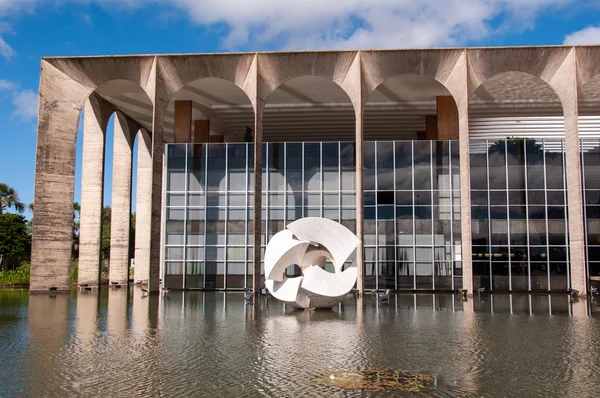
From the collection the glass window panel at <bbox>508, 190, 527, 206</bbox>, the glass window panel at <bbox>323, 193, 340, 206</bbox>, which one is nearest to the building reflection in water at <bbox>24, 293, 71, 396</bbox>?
the glass window panel at <bbox>323, 193, 340, 206</bbox>

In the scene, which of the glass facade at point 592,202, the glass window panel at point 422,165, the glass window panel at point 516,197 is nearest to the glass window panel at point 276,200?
the glass window panel at point 422,165

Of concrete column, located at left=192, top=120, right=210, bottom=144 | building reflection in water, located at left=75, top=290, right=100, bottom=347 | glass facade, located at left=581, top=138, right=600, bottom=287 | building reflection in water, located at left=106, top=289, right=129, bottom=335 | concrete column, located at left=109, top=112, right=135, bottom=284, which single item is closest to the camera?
building reflection in water, located at left=75, top=290, right=100, bottom=347

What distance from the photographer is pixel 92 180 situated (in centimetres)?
3791

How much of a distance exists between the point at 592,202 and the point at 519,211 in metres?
4.33

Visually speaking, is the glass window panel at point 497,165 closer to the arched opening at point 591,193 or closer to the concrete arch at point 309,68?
the arched opening at point 591,193

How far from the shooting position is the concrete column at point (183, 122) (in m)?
35.8

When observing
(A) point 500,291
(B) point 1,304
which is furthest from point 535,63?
(B) point 1,304

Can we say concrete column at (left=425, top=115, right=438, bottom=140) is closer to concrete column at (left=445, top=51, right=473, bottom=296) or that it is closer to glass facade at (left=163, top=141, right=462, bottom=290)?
glass facade at (left=163, top=141, right=462, bottom=290)

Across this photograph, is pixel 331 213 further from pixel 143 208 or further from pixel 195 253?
pixel 143 208

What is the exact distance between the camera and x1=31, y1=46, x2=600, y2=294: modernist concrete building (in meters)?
30.9

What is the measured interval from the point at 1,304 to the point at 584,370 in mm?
21226

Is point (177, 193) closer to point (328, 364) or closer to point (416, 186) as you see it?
point (416, 186)

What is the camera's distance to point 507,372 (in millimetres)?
9797

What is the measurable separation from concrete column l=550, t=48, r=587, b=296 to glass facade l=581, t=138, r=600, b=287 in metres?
3.42
